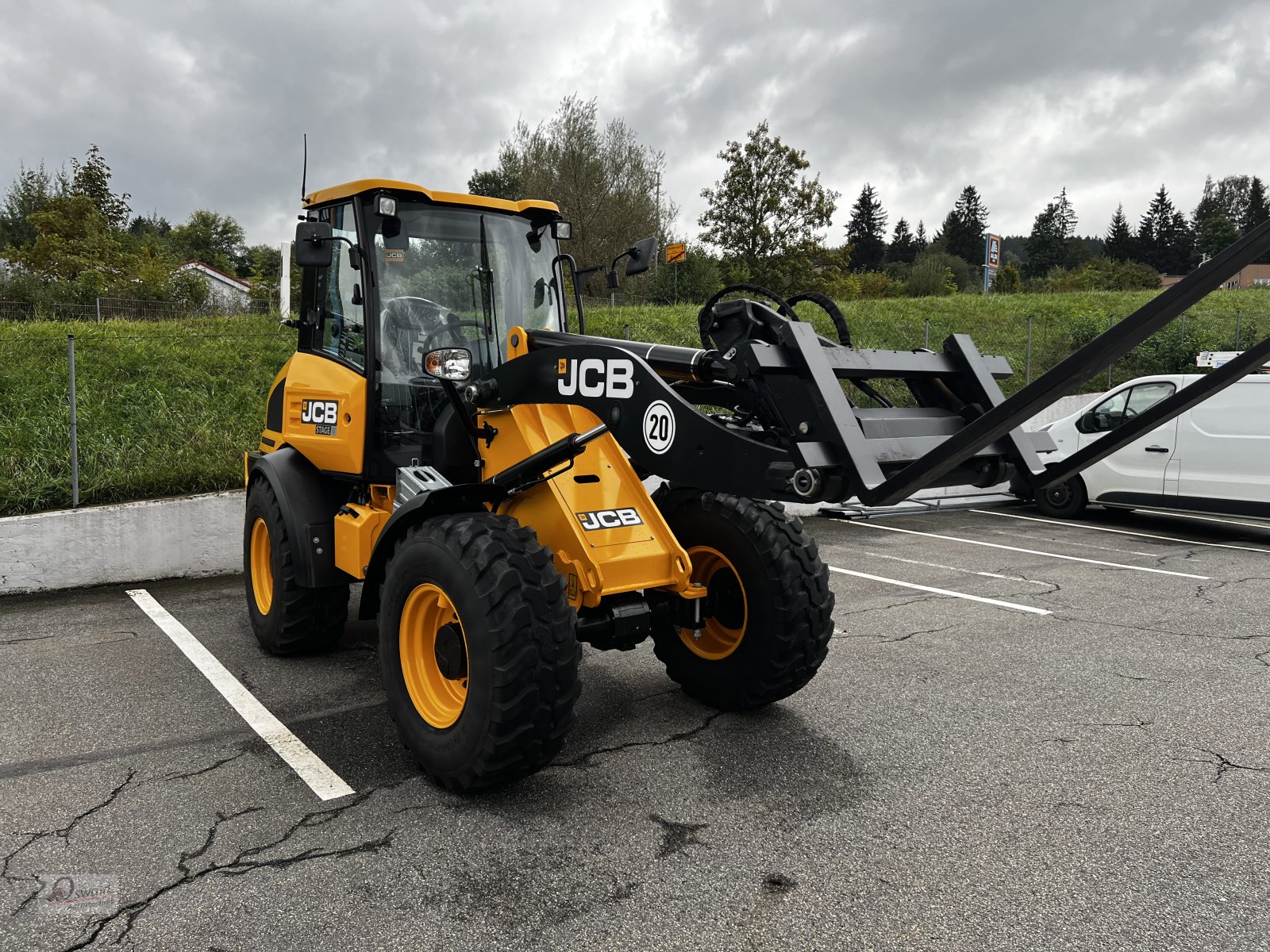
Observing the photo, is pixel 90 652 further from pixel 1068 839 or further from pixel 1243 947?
pixel 1243 947

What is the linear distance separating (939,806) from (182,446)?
7965 mm

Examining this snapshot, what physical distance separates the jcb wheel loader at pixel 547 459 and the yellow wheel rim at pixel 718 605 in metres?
0.01

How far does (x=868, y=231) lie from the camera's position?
10094cm

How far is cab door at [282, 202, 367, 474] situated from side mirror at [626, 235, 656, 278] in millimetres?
1368

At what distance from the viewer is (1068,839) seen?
10.9 feet

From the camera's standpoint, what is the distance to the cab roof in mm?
4723

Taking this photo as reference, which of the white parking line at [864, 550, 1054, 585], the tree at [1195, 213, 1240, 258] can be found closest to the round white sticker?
the white parking line at [864, 550, 1054, 585]

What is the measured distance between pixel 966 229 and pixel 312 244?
345 feet

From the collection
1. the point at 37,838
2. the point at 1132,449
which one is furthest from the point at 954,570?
the point at 37,838

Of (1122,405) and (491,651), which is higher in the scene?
(1122,405)

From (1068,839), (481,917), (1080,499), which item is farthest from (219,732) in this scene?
(1080,499)

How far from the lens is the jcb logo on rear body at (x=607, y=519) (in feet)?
12.7

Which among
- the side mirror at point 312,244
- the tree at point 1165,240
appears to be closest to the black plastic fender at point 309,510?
the side mirror at point 312,244

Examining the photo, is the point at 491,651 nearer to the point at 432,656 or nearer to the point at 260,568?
the point at 432,656
